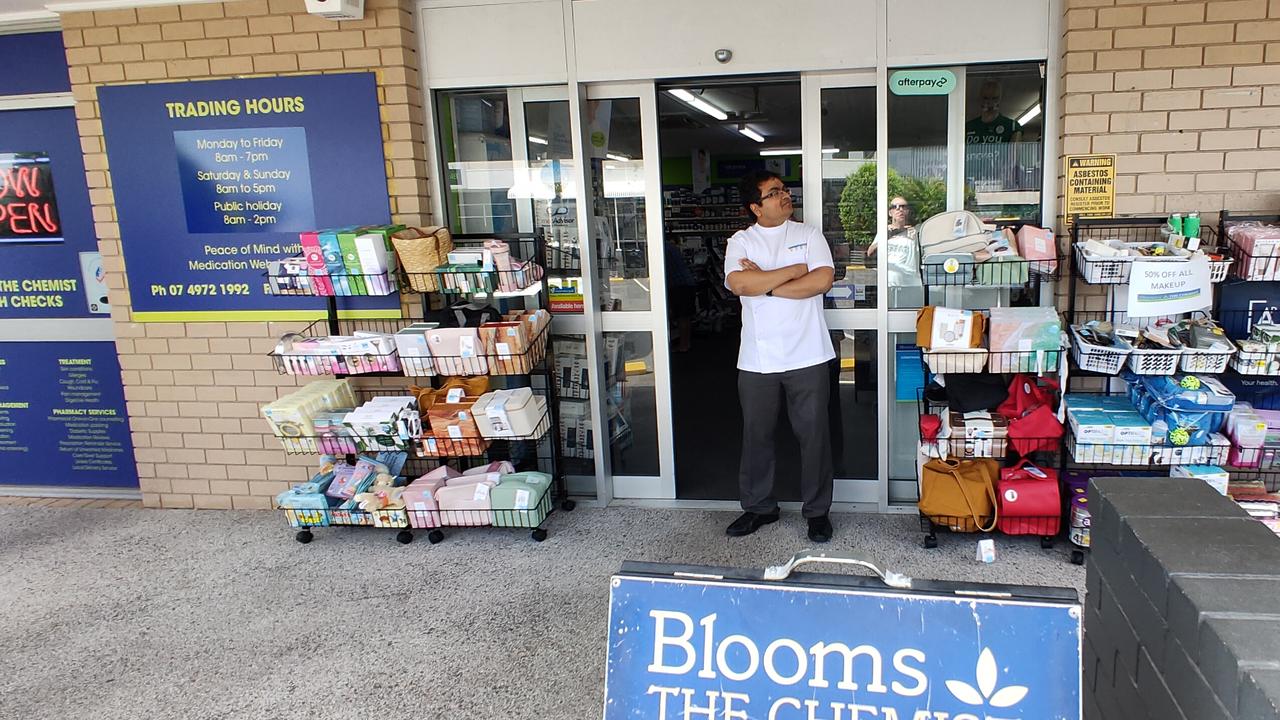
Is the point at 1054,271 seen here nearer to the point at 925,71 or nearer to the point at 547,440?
the point at 925,71

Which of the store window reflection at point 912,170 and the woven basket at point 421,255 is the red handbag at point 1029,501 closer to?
the store window reflection at point 912,170

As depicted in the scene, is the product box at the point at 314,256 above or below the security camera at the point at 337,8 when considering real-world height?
below

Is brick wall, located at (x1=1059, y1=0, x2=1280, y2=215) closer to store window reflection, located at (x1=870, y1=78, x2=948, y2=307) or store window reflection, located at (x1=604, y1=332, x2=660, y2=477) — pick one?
store window reflection, located at (x1=870, y1=78, x2=948, y2=307)

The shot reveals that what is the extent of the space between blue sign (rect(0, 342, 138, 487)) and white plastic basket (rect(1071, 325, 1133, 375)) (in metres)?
5.45

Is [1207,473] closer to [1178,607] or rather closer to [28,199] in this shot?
[1178,607]

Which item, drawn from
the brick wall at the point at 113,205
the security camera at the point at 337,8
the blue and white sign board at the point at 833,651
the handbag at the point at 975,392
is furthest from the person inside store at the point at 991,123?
the security camera at the point at 337,8

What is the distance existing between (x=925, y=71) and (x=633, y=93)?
1461 millimetres

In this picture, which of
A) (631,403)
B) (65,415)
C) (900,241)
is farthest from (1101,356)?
(65,415)

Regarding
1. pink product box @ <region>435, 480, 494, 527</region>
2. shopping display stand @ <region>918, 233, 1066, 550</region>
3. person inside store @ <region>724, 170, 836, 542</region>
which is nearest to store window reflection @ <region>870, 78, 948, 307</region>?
shopping display stand @ <region>918, 233, 1066, 550</region>

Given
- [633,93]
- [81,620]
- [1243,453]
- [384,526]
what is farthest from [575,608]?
[1243,453]

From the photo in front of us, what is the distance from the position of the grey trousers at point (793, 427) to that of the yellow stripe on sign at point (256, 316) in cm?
201

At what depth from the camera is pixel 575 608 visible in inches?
135

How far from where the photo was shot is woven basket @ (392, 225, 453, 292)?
3902 millimetres

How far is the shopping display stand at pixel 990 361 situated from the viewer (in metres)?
3.58
